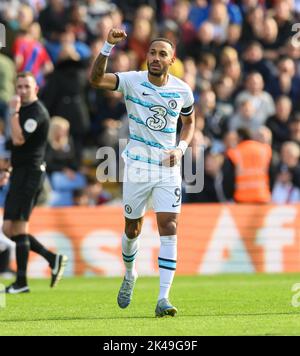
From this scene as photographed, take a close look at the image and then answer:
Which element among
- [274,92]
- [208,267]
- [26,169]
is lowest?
[208,267]

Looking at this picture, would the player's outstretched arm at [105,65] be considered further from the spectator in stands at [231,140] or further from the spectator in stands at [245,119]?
the spectator in stands at [245,119]

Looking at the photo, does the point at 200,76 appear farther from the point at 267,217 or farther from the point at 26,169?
the point at 26,169

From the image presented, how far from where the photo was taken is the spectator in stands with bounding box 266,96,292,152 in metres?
20.1

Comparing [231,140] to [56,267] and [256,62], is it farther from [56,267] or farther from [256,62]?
[56,267]

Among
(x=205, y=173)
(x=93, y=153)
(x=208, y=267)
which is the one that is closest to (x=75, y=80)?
(x=93, y=153)

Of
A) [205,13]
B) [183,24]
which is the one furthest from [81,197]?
[205,13]

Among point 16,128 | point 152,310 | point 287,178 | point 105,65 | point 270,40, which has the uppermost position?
point 270,40

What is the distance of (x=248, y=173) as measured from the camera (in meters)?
18.3

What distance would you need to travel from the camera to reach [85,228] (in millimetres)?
17281

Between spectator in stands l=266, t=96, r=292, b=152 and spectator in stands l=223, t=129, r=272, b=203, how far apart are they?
68.7 inches

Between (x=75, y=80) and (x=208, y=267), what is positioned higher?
(x=75, y=80)

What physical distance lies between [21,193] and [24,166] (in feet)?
1.11

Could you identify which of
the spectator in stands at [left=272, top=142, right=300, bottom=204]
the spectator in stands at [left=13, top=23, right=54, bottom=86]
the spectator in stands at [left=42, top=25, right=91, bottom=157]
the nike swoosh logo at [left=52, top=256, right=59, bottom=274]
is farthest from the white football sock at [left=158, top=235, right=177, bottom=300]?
the spectator in stands at [left=13, top=23, right=54, bottom=86]

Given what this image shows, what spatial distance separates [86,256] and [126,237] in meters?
6.34
